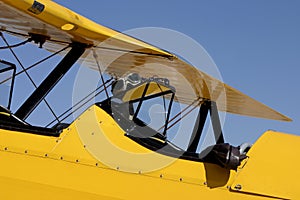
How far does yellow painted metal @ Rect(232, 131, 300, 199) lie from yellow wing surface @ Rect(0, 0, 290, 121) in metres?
1.59

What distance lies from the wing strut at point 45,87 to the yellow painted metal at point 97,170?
11.7 inches

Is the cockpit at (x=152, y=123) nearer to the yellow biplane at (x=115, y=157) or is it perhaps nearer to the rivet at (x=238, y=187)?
the yellow biplane at (x=115, y=157)

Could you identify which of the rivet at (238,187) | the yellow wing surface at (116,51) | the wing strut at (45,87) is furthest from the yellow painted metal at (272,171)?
the wing strut at (45,87)

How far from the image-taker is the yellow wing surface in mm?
3979

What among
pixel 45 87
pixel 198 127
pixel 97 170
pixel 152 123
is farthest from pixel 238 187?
pixel 45 87

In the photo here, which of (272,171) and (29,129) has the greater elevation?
(272,171)

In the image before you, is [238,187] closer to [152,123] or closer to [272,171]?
[272,171]

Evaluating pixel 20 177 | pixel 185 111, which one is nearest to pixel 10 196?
pixel 20 177

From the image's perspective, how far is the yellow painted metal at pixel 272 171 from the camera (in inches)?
132

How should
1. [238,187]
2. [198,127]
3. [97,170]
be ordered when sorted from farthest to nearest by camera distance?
[198,127], [97,170], [238,187]

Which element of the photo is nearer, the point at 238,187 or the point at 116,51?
the point at 238,187

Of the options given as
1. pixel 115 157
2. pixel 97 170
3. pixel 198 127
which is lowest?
pixel 97 170

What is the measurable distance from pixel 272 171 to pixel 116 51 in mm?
2347

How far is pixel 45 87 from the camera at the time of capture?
13.5 ft
